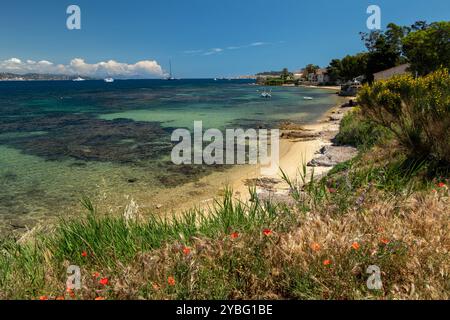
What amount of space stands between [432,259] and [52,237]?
16.5 feet

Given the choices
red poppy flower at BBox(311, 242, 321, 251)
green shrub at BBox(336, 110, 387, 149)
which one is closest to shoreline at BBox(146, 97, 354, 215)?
green shrub at BBox(336, 110, 387, 149)

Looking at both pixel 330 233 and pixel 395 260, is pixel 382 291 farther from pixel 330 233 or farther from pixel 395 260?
pixel 330 233

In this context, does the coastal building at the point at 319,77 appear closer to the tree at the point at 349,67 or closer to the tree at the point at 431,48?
the tree at the point at 349,67

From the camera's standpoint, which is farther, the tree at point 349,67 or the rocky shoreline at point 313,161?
the tree at point 349,67

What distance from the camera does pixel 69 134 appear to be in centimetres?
2514

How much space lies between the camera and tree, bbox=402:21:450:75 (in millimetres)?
39781

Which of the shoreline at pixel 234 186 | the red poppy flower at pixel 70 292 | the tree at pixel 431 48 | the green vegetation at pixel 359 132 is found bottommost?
the shoreline at pixel 234 186

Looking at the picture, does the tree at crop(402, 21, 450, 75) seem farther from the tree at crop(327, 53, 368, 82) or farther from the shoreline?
the tree at crop(327, 53, 368, 82)

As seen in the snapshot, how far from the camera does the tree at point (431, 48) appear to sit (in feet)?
131

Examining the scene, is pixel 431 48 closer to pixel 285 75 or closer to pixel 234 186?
pixel 234 186

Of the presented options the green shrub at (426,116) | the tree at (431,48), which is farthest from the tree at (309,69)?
the green shrub at (426,116)

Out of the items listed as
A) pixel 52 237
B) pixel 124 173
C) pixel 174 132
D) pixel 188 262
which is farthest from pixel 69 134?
pixel 188 262

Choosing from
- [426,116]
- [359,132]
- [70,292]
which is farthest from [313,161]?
[70,292]
